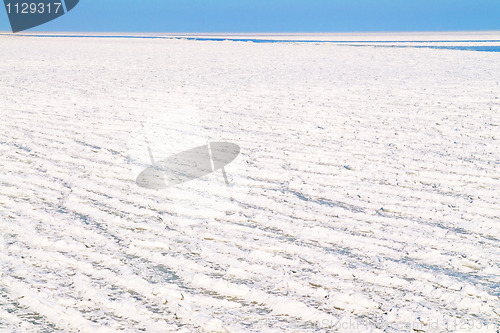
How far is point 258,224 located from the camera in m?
3.38

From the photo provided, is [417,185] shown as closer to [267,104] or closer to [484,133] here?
[484,133]

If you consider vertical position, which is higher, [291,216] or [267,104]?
[267,104]

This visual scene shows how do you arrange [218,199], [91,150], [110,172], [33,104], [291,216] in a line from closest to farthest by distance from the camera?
[291,216]
[218,199]
[110,172]
[91,150]
[33,104]

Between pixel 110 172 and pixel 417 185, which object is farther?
pixel 110 172

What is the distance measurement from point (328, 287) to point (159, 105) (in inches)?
229

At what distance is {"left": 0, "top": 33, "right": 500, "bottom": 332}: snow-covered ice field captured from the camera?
240 centimetres

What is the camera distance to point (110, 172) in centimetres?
440

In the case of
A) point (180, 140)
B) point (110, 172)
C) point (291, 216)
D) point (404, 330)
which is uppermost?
point (180, 140)

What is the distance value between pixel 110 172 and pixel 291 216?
1.92 meters

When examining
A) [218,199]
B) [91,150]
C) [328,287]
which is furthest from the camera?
[91,150]

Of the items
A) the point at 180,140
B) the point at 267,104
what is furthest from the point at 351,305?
the point at 267,104

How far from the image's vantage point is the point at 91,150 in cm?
505

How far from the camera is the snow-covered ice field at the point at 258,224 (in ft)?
7.88

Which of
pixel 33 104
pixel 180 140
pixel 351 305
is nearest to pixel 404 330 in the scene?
pixel 351 305
